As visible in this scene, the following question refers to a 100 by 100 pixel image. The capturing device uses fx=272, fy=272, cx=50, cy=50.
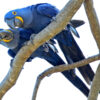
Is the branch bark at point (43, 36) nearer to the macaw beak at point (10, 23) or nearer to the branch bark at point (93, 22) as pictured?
the branch bark at point (93, 22)

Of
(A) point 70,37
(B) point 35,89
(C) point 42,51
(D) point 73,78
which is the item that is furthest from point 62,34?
(B) point 35,89

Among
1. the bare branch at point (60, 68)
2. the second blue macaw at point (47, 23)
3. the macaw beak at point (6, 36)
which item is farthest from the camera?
the second blue macaw at point (47, 23)

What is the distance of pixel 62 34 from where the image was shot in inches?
122

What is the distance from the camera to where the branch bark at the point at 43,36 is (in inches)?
86.2

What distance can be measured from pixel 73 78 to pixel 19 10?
979 millimetres

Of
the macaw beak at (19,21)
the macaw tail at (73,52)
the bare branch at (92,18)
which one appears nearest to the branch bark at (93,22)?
the bare branch at (92,18)

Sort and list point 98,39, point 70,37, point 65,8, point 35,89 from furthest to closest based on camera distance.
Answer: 1. point 70,37
2. point 35,89
3. point 98,39
4. point 65,8

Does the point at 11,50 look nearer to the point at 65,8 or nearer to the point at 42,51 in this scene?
the point at 42,51

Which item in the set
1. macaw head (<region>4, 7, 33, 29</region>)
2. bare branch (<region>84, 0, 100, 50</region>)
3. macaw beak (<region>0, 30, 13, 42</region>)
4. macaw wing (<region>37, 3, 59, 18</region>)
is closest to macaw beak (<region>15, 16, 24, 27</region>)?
macaw head (<region>4, 7, 33, 29</region>)

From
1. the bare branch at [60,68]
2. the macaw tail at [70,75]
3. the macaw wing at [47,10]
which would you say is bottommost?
the macaw tail at [70,75]

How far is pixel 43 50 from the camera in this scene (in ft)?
10.2

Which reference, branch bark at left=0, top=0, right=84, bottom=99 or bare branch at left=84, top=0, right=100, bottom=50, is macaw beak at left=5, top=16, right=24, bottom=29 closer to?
branch bark at left=0, top=0, right=84, bottom=99

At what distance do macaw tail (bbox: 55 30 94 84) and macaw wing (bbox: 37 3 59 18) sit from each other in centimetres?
25

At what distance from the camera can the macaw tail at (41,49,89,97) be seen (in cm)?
306
